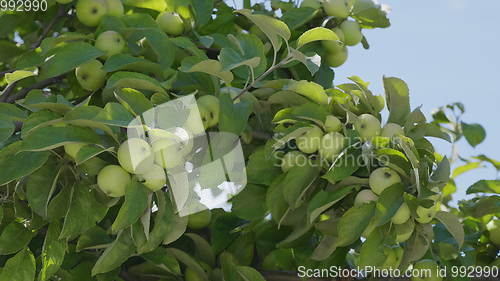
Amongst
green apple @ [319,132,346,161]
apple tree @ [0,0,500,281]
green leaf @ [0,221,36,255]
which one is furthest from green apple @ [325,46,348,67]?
green leaf @ [0,221,36,255]

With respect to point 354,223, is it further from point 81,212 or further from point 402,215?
point 81,212

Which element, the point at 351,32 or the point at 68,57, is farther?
the point at 351,32

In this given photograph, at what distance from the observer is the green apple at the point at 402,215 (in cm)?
147

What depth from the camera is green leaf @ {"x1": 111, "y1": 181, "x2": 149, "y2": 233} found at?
1.34 meters

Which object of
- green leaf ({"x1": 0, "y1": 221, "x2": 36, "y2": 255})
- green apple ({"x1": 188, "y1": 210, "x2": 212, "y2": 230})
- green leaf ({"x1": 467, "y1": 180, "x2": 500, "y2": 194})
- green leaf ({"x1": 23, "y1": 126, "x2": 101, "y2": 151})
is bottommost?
green apple ({"x1": 188, "y1": 210, "x2": 212, "y2": 230})

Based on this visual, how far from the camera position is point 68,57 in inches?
63.9

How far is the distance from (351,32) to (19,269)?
0.93 m

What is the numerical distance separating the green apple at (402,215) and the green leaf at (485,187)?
41cm

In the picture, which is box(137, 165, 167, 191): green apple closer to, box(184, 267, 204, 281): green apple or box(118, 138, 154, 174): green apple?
box(118, 138, 154, 174): green apple

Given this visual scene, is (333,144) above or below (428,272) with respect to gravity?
above

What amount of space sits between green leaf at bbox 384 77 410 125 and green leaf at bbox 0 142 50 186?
0.68 meters

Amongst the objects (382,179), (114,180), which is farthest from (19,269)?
(382,179)

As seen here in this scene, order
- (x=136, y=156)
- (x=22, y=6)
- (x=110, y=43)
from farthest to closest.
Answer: (x=22, y=6) → (x=110, y=43) → (x=136, y=156)

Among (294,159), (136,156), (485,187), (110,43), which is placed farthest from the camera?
(485,187)
